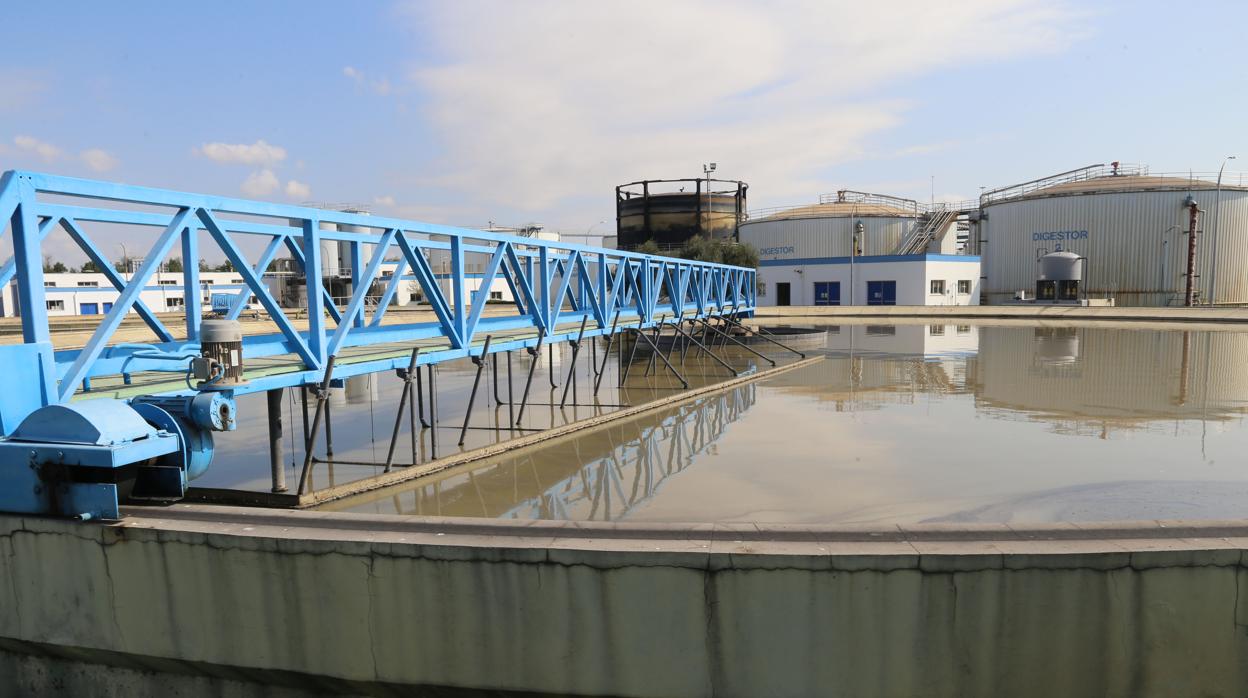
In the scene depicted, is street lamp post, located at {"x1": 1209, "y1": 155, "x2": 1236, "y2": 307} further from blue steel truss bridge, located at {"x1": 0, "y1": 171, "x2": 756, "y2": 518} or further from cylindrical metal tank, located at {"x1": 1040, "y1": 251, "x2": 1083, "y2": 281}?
blue steel truss bridge, located at {"x1": 0, "y1": 171, "x2": 756, "y2": 518}

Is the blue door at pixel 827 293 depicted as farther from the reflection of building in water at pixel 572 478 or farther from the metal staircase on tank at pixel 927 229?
the reflection of building in water at pixel 572 478

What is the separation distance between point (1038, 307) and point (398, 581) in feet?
151

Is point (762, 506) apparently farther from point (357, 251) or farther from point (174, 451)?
point (357, 251)

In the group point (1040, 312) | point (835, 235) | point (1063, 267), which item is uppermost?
point (835, 235)

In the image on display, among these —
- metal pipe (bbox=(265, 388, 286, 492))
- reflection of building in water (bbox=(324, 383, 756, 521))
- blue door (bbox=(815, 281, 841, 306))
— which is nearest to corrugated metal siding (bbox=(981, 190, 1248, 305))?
blue door (bbox=(815, 281, 841, 306))

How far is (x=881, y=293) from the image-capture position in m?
47.8

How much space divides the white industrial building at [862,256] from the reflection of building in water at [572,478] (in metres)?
32.7

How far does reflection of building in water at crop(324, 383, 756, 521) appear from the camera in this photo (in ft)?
29.7

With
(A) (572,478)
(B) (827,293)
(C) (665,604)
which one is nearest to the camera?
(C) (665,604)

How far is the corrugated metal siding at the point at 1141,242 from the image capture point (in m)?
44.1

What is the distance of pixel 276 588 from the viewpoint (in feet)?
15.9

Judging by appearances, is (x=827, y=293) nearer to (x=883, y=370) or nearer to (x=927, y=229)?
(x=927, y=229)

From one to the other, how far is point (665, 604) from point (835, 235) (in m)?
52.9

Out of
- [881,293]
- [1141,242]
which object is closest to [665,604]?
[881,293]
